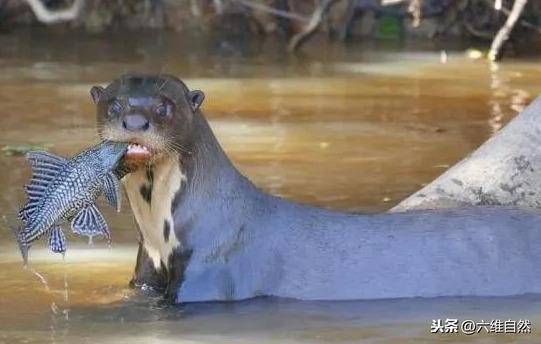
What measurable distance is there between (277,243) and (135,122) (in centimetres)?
70

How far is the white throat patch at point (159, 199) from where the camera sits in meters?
5.72

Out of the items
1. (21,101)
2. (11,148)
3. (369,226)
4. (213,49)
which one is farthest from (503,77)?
(369,226)

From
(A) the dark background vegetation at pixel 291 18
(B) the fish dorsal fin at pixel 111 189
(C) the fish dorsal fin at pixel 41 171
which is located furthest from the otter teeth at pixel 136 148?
(A) the dark background vegetation at pixel 291 18

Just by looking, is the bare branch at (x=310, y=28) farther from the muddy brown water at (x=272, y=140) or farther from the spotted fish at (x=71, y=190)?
the spotted fish at (x=71, y=190)

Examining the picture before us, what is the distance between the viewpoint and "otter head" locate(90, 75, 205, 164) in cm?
549

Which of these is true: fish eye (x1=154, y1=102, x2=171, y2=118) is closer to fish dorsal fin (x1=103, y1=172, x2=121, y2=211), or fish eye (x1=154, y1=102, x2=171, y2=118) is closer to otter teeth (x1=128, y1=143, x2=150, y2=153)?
otter teeth (x1=128, y1=143, x2=150, y2=153)

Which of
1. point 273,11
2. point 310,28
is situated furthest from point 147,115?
point 273,11

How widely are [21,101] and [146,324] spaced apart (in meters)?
5.93

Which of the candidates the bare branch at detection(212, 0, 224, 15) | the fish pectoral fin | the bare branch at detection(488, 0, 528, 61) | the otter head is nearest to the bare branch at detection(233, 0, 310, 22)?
the bare branch at detection(212, 0, 224, 15)

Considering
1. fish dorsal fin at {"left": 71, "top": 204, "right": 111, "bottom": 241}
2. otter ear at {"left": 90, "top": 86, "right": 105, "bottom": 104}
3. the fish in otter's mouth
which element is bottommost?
fish dorsal fin at {"left": 71, "top": 204, "right": 111, "bottom": 241}

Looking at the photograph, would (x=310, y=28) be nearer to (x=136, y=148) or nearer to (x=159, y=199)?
(x=159, y=199)

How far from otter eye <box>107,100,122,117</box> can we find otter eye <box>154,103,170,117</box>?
130mm

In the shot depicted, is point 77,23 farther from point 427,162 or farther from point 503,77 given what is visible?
point 427,162

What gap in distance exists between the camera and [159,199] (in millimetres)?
5738
